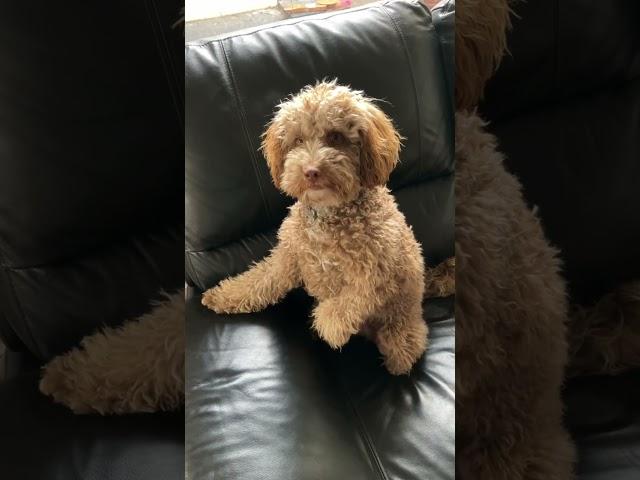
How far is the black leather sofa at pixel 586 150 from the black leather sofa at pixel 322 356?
0.16 metres

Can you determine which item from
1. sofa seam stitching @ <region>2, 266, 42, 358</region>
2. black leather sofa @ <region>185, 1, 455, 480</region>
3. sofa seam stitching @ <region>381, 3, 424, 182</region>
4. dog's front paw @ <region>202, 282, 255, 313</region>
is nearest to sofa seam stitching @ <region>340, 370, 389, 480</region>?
black leather sofa @ <region>185, 1, 455, 480</region>

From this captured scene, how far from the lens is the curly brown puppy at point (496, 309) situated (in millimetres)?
549

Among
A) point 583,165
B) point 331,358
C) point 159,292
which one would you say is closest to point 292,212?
point 331,358

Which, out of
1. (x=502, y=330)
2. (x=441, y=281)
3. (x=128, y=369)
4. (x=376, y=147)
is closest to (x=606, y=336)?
(x=502, y=330)

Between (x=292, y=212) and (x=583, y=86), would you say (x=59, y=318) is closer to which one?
(x=292, y=212)

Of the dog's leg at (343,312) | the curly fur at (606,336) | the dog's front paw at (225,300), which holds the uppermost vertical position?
the dog's front paw at (225,300)

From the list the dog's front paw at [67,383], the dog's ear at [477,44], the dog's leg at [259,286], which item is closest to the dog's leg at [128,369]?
the dog's front paw at [67,383]

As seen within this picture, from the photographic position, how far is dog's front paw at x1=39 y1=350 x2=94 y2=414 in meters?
0.64

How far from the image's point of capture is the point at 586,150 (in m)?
0.66

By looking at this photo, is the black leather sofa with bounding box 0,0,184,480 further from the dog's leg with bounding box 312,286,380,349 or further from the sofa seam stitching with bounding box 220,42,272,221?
the dog's leg with bounding box 312,286,380,349

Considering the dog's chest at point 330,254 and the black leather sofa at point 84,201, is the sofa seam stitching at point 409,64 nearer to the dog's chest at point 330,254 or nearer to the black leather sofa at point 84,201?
the dog's chest at point 330,254

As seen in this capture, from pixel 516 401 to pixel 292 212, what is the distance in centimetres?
32

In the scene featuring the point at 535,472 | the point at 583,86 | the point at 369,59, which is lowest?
the point at 535,472

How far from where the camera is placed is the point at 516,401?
593 mm
